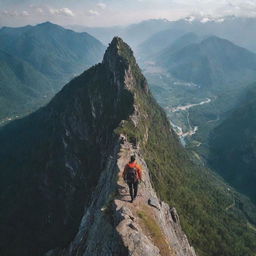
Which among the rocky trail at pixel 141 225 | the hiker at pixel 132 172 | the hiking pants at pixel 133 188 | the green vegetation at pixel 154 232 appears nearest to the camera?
the rocky trail at pixel 141 225

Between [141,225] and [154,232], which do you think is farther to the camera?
[154,232]

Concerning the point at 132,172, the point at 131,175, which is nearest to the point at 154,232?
the point at 131,175

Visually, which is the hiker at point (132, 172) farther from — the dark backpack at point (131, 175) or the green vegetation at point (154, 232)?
the green vegetation at point (154, 232)

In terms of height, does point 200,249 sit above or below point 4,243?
above

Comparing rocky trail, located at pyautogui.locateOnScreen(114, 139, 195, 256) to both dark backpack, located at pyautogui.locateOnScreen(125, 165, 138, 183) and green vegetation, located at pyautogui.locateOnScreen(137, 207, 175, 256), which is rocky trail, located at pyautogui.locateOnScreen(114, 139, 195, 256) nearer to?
green vegetation, located at pyautogui.locateOnScreen(137, 207, 175, 256)

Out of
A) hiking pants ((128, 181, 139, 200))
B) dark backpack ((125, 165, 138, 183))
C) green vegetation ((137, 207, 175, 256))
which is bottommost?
green vegetation ((137, 207, 175, 256))

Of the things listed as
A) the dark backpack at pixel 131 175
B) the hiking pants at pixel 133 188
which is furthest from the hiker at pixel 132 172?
the hiking pants at pixel 133 188

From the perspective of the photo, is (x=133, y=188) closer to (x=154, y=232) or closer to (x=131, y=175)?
(x=131, y=175)

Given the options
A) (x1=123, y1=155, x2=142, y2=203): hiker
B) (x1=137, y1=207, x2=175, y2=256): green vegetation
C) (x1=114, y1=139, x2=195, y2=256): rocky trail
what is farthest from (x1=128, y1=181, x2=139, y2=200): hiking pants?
(x1=137, y1=207, x2=175, y2=256): green vegetation

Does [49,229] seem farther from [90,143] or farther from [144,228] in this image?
[144,228]

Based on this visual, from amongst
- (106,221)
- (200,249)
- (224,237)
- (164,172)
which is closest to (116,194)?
(106,221)

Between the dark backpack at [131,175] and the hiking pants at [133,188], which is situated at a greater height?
the dark backpack at [131,175]
